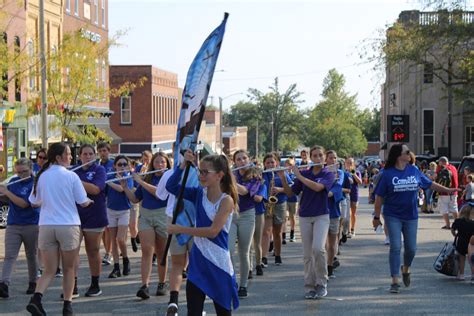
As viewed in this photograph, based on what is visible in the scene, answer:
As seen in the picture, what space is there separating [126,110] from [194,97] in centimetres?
4782

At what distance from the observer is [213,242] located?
714 cm

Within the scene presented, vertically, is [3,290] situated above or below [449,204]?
below

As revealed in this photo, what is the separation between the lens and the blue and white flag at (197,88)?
7.79m

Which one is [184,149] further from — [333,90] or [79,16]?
[333,90]

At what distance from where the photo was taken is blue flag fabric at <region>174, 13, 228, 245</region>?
307 inches

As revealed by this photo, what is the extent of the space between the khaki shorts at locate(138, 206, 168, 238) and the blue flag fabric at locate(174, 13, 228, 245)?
101 inches

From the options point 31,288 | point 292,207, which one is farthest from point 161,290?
point 292,207

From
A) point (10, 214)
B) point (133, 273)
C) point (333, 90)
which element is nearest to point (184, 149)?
point (10, 214)

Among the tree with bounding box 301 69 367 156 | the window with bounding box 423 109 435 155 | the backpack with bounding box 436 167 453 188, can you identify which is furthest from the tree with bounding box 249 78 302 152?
the backpack with bounding box 436 167 453 188

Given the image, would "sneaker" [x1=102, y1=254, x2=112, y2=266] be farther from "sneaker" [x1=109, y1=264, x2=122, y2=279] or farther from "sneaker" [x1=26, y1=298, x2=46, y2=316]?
"sneaker" [x1=26, y1=298, x2=46, y2=316]

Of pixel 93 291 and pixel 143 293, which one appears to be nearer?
pixel 143 293

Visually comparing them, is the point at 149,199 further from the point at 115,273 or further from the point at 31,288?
the point at 115,273

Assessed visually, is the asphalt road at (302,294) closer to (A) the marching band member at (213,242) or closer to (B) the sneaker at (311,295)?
(B) the sneaker at (311,295)

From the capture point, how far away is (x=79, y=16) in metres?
41.7
